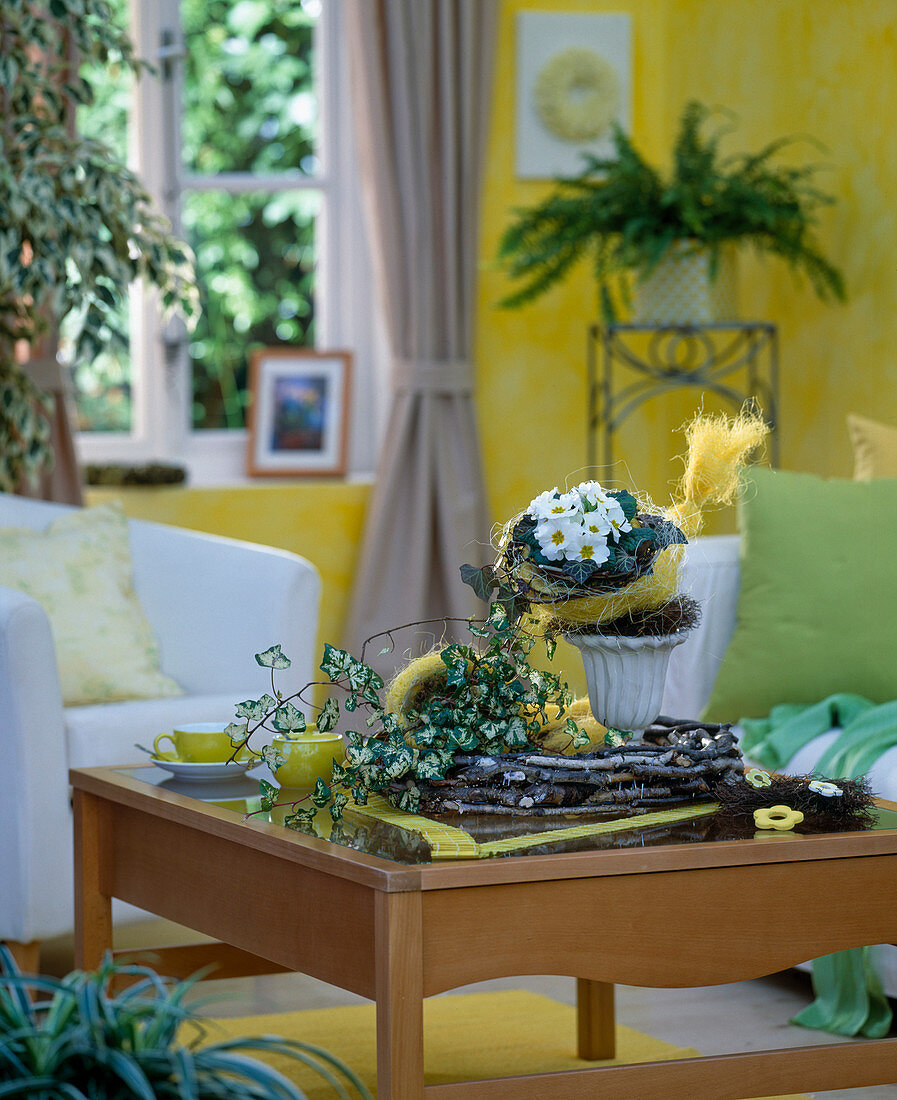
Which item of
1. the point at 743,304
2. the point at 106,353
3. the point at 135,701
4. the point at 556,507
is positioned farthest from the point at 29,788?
the point at 743,304

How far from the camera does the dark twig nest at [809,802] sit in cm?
167

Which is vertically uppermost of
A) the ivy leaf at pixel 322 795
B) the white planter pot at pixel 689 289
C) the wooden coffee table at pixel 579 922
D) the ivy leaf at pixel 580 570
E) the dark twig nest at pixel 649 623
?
the white planter pot at pixel 689 289

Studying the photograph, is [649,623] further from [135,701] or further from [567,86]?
[567,86]

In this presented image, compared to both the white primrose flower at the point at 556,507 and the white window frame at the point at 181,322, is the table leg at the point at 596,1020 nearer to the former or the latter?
the white primrose flower at the point at 556,507

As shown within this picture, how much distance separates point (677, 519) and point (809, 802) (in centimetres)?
39

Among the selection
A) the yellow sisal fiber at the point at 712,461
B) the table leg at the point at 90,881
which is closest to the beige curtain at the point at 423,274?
the table leg at the point at 90,881

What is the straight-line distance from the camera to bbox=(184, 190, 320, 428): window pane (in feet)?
14.4

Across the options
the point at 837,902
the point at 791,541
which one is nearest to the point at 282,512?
the point at 791,541

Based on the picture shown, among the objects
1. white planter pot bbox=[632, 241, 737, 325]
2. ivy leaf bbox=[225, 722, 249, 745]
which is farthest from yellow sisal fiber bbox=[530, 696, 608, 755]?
white planter pot bbox=[632, 241, 737, 325]

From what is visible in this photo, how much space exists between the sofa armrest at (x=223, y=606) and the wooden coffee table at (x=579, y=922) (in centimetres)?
115

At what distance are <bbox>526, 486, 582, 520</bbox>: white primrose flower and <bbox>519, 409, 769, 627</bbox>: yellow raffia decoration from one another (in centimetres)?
5

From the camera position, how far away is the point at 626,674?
1811mm

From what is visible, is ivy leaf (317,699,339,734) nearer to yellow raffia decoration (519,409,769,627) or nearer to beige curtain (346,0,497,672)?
yellow raffia decoration (519,409,769,627)

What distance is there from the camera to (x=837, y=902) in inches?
63.4
